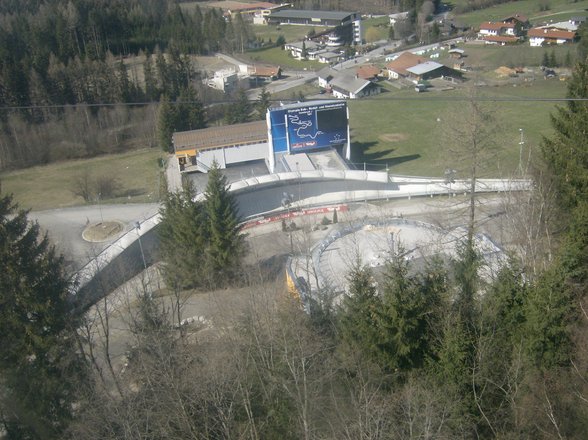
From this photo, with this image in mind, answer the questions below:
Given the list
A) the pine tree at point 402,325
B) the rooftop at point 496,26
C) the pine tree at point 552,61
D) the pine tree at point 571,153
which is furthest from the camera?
the rooftop at point 496,26

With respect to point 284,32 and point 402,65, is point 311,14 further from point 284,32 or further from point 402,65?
point 402,65

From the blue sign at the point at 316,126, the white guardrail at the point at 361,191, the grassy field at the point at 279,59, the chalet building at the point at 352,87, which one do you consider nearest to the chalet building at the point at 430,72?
the chalet building at the point at 352,87

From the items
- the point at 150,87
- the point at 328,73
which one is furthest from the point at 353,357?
the point at 328,73

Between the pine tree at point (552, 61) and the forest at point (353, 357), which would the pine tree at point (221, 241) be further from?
the pine tree at point (552, 61)

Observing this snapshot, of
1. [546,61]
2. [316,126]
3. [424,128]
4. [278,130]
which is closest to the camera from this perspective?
[278,130]

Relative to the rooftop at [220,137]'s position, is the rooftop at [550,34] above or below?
above

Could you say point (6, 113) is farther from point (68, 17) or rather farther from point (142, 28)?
point (142, 28)
